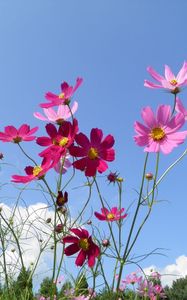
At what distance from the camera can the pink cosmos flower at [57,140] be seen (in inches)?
45.1

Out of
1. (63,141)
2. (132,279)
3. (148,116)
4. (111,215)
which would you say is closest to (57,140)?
(63,141)

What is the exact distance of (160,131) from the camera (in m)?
1.17

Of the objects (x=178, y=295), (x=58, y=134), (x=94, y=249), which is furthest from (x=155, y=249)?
(x=178, y=295)

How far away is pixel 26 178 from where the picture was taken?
1.27m

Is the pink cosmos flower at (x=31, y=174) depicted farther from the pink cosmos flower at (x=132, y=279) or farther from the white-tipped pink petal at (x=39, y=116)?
the pink cosmos flower at (x=132, y=279)

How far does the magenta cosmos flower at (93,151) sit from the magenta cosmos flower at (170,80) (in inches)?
7.8

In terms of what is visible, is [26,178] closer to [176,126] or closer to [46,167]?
[46,167]

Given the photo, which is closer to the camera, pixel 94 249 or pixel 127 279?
pixel 94 249

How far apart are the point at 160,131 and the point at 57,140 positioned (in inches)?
10.8

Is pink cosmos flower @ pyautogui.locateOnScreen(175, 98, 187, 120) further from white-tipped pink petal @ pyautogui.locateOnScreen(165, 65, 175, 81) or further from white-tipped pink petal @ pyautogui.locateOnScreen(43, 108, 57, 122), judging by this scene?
white-tipped pink petal @ pyautogui.locateOnScreen(43, 108, 57, 122)

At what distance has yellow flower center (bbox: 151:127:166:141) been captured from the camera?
115 centimetres

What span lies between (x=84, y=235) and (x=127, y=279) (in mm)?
2470

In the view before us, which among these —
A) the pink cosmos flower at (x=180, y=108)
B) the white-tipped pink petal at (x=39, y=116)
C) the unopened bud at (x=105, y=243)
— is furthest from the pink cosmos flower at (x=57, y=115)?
the unopened bud at (x=105, y=243)

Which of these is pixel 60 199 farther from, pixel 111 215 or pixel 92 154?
pixel 111 215
